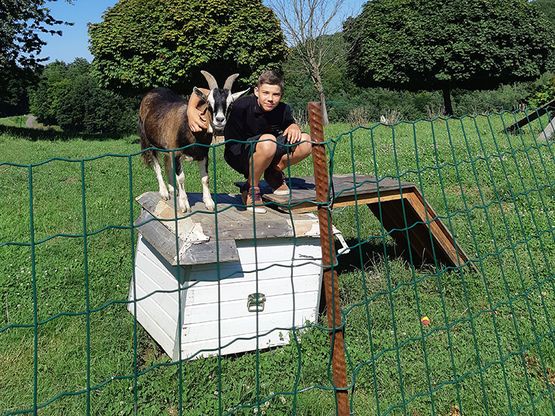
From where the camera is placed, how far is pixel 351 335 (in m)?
3.44

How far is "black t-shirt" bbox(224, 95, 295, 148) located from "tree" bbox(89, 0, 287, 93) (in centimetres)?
1249

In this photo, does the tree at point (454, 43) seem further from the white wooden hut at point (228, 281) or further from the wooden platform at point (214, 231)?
the white wooden hut at point (228, 281)

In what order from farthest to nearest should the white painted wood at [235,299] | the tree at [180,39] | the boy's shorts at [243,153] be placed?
the tree at [180,39], the boy's shorts at [243,153], the white painted wood at [235,299]

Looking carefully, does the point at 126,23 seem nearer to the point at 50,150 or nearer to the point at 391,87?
the point at 50,150

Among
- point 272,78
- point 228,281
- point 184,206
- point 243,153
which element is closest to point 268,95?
point 272,78

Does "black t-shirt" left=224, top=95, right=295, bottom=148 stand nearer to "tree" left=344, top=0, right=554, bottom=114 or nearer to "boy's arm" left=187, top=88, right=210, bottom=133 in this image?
"boy's arm" left=187, top=88, right=210, bottom=133

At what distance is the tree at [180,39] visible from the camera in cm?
1578

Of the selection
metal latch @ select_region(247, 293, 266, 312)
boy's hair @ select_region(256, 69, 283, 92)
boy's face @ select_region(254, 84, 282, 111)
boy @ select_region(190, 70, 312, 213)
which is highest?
boy's hair @ select_region(256, 69, 283, 92)

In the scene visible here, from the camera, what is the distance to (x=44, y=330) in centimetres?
341

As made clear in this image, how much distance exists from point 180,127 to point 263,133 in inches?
23.9

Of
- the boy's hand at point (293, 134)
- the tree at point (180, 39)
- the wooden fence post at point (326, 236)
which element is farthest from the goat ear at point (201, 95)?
the tree at point (180, 39)

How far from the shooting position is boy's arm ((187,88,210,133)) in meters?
3.49

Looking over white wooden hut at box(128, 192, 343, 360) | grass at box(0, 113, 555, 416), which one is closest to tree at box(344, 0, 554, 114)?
grass at box(0, 113, 555, 416)

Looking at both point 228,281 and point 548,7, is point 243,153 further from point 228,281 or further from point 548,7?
point 548,7
